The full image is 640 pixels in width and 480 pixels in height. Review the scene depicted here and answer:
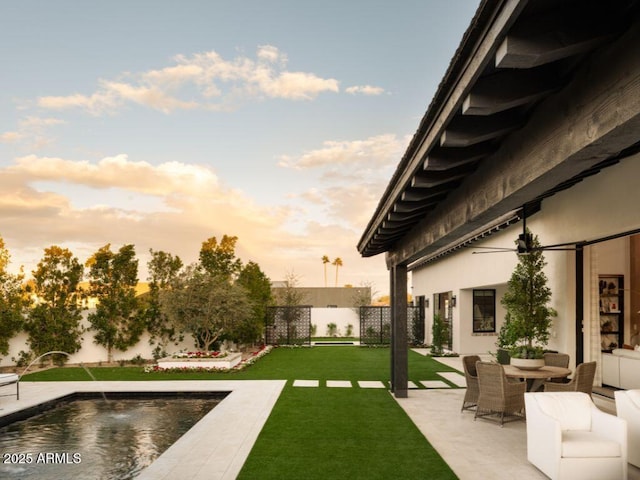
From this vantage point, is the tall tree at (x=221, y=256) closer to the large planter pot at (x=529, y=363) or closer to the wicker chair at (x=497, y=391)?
the large planter pot at (x=529, y=363)

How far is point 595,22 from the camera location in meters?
2.62

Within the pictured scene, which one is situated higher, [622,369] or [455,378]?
[622,369]

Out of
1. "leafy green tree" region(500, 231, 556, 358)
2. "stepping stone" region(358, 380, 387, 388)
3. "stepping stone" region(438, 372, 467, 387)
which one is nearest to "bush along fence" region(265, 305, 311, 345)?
"stepping stone" region(438, 372, 467, 387)

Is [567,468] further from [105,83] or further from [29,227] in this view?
[29,227]

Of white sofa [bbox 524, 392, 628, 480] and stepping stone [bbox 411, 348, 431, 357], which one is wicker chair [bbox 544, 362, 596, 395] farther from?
stepping stone [bbox 411, 348, 431, 357]

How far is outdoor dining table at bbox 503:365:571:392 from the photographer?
26.6ft

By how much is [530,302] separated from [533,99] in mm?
8387

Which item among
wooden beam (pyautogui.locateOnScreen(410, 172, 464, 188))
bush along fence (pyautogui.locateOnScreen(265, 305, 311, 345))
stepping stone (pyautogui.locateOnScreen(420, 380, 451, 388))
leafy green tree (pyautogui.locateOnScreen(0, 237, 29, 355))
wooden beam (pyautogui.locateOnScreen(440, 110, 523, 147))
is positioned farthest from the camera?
bush along fence (pyautogui.locateOnScreen(265, 305, 311, 345))

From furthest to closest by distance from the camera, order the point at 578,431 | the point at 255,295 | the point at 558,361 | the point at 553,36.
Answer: the point at 255,295 → the point at 558,361 → the point at 578,431 → the point at 553,36

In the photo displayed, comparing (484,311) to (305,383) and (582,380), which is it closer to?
(305,383)

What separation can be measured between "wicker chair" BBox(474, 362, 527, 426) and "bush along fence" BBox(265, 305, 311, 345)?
1671 centimetres

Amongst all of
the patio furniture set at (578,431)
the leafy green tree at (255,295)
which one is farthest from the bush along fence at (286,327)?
the patio furniture set at (578,431)

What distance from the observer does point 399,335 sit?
10930 mm

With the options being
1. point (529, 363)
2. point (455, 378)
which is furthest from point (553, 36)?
point (455, 378)
